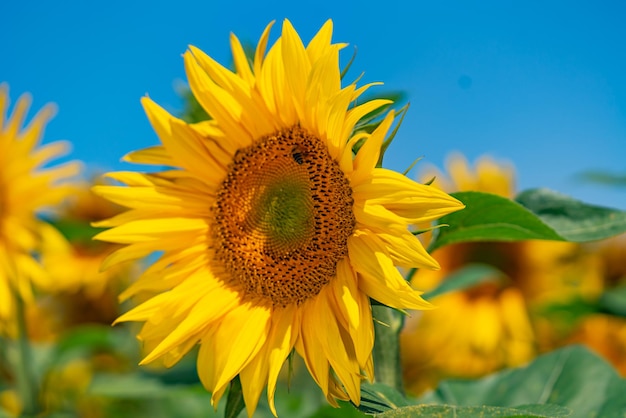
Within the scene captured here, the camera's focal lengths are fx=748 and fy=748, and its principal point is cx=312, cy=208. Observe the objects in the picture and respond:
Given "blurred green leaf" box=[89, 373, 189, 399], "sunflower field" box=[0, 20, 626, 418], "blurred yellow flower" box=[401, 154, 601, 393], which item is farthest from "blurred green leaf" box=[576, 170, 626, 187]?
"blurred green leaf" box=[89, 373, 189, 399]

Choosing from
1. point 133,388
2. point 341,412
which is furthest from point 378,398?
point 133,388

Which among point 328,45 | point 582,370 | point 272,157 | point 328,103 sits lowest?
point 582,370

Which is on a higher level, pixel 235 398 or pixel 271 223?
pixel 271 223

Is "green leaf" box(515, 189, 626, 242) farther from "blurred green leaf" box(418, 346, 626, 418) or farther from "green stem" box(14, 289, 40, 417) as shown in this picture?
"green stem" box(14, 289, 40, 417)

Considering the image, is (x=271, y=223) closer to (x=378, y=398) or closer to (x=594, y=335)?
(x=378, y=398)

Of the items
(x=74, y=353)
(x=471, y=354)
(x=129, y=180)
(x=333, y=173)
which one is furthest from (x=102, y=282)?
(x=333, y=173)

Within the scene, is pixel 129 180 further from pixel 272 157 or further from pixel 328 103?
pixel 328 103

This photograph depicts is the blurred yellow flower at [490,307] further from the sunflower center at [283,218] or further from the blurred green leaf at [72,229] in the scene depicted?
the sunflower center at [283,218]
